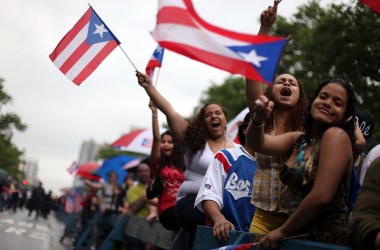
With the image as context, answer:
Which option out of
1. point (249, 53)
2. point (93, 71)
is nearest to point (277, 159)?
point (249, 53)

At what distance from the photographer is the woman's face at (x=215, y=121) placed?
16.0 feet

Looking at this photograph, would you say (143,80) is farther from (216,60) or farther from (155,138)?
(216,60)

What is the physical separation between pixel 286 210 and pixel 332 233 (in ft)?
1.68

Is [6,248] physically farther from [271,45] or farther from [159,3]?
[271,45]

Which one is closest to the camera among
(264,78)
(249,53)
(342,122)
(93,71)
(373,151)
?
(342,122)

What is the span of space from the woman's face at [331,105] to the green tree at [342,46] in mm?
480

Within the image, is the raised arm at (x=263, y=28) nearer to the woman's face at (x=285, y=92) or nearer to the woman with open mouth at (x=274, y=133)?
the woman with open mouth at (x=274, y=133)

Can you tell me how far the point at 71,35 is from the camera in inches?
261

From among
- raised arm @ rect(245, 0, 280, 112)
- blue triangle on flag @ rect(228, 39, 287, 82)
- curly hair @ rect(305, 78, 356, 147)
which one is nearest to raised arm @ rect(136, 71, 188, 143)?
raised arm @ rect(245, 0, 280, 112)

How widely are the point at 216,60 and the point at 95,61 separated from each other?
3.11 metres

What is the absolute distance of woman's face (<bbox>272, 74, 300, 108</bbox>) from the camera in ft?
12.1

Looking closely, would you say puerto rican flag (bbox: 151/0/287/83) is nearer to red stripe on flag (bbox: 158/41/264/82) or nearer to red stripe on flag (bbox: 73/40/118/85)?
red stripe on flag (bbox: 158/41/264/82)

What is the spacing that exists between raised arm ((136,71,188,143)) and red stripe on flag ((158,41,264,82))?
0.90 meters

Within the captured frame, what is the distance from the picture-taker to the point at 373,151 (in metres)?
3.94
